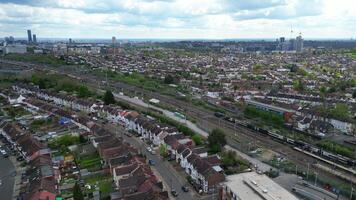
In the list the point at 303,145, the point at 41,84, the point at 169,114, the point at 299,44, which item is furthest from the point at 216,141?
the point at 299,44

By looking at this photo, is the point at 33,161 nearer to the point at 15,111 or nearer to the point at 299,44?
the point at 15,111

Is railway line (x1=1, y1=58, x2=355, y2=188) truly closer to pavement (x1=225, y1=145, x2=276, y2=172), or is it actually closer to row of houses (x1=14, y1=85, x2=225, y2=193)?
pavement (x1=225, y1=145, x2=276, y2=172)

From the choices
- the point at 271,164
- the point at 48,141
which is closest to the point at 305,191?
the point at 271,164


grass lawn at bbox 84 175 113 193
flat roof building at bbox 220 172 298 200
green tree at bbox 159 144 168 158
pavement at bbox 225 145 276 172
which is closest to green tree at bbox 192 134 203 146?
green tree at bbox 159 144 168 158

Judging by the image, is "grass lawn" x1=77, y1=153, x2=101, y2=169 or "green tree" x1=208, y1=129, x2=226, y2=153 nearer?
"grass lawn" x1=77, y1=153, x2=101, y2=169

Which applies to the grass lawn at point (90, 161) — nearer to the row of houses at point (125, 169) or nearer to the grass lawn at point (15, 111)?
the row of houses at point (125, 169)

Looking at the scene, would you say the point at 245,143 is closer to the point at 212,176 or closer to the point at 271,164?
the point at 271,164
